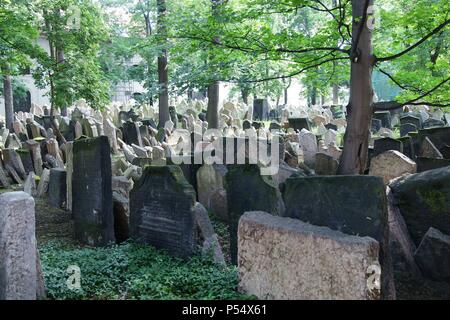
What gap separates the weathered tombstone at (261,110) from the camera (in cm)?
2825

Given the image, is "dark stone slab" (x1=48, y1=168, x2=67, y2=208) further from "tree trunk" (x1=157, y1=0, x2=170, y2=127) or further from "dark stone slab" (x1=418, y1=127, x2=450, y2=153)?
"dark stone slab" (x1=418, y1=127, x2=450, y2=153)

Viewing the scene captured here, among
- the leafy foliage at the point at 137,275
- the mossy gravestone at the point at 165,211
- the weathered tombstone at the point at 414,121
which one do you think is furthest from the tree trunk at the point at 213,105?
the leafy foliage at the point at 137,275

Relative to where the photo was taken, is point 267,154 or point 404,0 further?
point 267,154

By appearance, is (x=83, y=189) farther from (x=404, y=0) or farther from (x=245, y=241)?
(x=404, y=0)

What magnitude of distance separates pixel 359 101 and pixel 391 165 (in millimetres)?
1523

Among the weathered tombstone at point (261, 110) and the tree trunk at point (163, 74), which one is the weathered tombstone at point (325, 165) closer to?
Result: the tree trunk at point (163, 74)

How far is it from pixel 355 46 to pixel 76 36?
27.9 feet

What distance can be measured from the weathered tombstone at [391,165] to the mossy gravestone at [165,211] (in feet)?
12.5

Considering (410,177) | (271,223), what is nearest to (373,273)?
(271,223)

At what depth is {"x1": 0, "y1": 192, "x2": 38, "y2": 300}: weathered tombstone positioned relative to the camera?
3.93 m

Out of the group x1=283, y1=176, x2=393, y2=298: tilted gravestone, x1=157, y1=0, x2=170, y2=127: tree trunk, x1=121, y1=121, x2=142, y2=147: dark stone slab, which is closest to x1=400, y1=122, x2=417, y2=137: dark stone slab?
x1=157, y1=0, x2=170, y2=127: tree trunk

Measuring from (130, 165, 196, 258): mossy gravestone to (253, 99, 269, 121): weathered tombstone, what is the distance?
21855 millimetres

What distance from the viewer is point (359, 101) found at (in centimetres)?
739

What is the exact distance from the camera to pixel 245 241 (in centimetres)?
450
